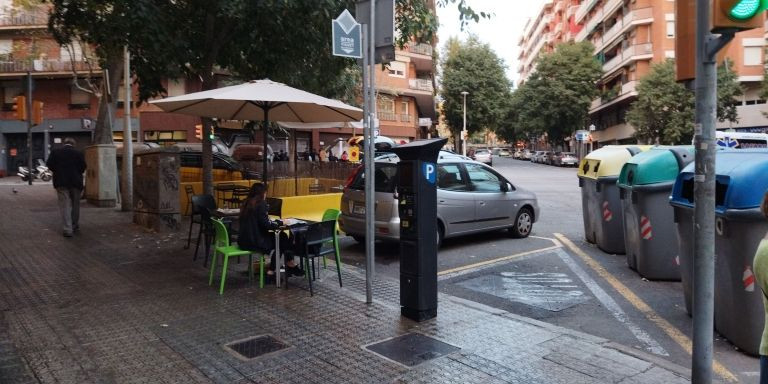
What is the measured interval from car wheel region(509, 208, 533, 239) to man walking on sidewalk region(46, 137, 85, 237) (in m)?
7.90

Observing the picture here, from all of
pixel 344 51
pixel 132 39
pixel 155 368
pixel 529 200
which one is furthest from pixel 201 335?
pixel 529 200

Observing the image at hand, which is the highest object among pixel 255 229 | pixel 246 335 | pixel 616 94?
pixel 616 94

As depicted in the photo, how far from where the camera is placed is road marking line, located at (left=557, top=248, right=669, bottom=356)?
520cm

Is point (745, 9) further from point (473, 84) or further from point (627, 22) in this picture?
point (473, 84)

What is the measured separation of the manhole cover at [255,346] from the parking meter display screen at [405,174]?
188 centimetres

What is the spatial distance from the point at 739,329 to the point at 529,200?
6217 millimetres

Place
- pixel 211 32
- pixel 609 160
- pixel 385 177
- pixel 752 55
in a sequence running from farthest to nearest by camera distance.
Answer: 1. pixel 752 55
2. pixel 211 32
3. pixel 609 160
4. pixel 385 177

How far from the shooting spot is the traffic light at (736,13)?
3.43 meters

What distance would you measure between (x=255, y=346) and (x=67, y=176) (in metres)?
7.07

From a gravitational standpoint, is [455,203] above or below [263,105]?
below

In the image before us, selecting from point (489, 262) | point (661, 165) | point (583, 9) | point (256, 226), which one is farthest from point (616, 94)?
point (256, 226)

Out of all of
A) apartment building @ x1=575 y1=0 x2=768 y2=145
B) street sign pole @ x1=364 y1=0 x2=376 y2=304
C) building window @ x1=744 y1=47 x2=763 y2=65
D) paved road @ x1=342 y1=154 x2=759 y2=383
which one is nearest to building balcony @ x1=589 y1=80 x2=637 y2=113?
apartment building @ x1=575 y1=0 x2=768 y2=145

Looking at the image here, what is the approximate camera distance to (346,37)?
5.88 m

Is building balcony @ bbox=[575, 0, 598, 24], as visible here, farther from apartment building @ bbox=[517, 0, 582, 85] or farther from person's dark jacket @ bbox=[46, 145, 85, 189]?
person's dark jacket @ bbox=[46, 145, 85, 189]
